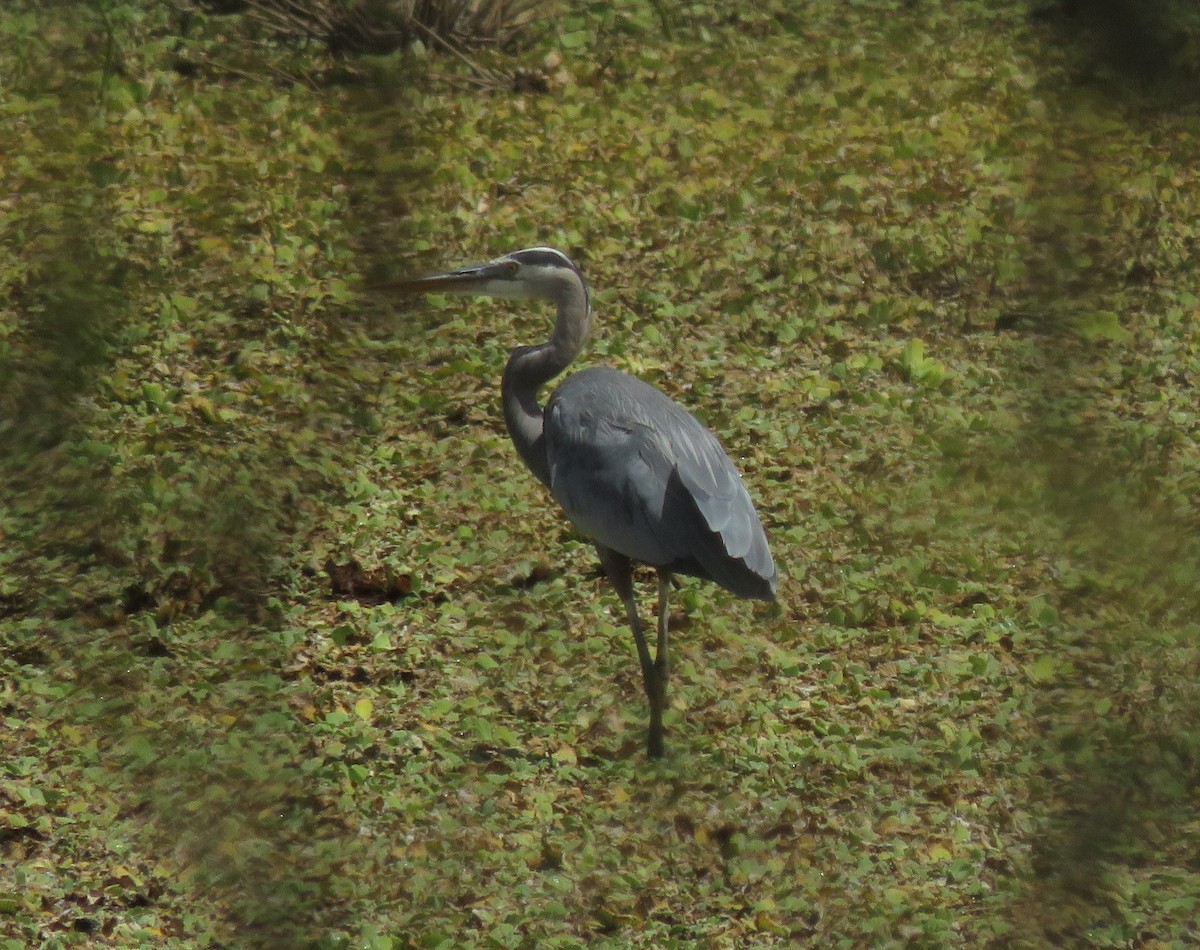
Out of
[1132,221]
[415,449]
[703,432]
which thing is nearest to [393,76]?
[703,432]

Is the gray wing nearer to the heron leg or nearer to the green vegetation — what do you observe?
the heron leg

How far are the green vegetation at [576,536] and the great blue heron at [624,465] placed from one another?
0.48m

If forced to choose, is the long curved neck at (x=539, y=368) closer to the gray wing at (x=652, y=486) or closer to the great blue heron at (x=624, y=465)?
the great blue heron at (x=624, y=465)

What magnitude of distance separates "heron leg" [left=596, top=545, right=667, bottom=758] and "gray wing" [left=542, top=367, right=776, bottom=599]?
0.33 feet

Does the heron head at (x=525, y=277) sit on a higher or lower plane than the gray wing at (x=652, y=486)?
higher

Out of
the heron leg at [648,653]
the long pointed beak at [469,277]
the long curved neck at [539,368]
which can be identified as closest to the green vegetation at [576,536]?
the heron leg at [648,653]

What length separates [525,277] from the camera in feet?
15.8

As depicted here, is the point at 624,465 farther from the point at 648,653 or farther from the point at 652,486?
the point at 648,653

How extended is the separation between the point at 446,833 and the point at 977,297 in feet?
12.2

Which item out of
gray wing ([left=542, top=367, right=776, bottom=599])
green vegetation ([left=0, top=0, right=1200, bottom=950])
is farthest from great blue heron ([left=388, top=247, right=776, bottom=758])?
green vegetation ([left=0, top=0, right=1200, bottom=950])

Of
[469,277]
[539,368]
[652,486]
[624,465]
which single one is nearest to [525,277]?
[469,277]

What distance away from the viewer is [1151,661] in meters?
4.66

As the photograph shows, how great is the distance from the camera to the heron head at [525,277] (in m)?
4.75

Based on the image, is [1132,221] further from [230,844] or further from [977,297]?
[230,844]
